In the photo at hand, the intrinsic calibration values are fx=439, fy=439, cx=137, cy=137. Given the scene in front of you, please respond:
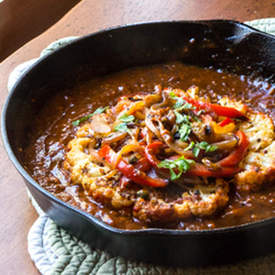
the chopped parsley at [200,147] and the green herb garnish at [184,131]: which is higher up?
the green herb garnish at [184,131]

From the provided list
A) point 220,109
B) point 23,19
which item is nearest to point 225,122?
point 220,109

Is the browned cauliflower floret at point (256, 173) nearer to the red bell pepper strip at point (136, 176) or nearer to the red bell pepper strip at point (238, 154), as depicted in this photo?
the red bell pepper strip at point (238, 154)

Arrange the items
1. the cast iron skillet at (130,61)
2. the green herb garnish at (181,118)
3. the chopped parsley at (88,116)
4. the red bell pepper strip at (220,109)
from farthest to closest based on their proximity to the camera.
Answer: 1. the chopped parsley at (88,116)
2. the red bell pepper strip at (220,109)
3. the green herb garnish at (181,118)
4. the cast iron skillet at (130,61)

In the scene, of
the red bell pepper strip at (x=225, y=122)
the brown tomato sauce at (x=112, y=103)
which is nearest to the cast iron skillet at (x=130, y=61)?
the brown tomato sauce at (x=112, y=103)

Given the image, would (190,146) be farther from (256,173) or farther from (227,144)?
(256,173)

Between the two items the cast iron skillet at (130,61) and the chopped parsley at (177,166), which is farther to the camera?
the chopped parsley at (177,166)

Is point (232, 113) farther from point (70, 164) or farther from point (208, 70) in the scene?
point (70, 164)

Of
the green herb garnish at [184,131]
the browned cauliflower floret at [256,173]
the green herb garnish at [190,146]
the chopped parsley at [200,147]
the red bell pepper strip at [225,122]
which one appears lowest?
the browned cauliflower floret at [256,173]
